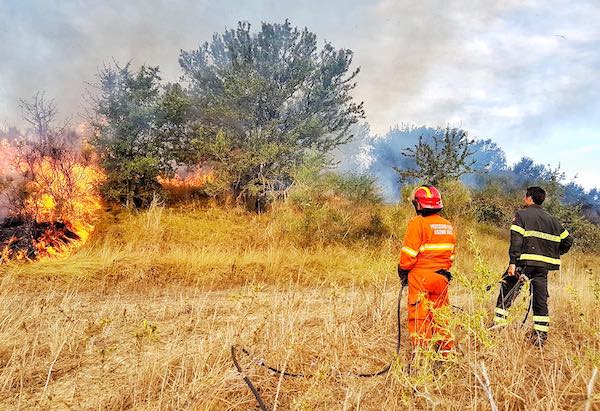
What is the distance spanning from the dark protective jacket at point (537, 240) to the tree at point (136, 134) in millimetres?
12193

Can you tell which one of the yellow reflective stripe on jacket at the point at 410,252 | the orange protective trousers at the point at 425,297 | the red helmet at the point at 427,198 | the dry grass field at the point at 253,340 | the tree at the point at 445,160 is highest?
the tree at the point at 445,160

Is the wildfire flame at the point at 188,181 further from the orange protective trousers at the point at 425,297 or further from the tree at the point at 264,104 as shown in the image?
the orange protective trousers at the point at 425,297

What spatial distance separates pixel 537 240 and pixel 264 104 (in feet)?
44.9

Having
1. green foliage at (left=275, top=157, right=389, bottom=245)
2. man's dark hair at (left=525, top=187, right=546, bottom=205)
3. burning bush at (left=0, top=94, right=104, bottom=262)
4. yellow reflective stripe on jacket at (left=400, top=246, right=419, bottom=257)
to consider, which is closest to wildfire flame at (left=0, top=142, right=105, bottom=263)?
burning bush at (left=0, top=94, right=104, bottom=262)

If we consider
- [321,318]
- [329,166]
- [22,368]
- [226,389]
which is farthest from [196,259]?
[329,166]

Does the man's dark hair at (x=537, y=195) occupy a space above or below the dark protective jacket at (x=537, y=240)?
above

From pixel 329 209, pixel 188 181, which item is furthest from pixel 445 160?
pixel 188 181

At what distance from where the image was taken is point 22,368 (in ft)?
12.2

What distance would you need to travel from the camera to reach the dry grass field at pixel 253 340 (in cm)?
300

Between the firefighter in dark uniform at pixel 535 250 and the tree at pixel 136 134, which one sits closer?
the firefighter in dark uniform at pixel 535 250

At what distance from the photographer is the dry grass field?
300 centimetres

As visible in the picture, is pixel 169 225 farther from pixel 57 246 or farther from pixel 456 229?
pixel 456 229

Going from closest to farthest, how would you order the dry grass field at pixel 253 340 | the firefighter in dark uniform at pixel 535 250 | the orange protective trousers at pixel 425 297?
1. the dry grass field at pixel 253 340
2. the orange protective trousers at pixel 425 297
3. the firefighter in dark uniform at pixel 535 250

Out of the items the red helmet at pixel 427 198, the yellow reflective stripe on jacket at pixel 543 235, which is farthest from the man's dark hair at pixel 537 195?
the red helmet at pixel 427 198
